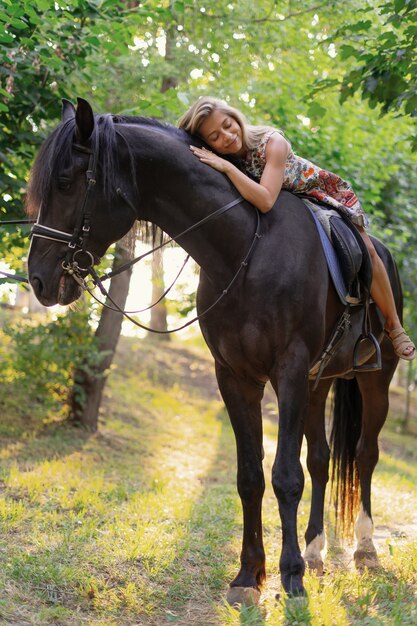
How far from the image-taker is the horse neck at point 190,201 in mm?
3656

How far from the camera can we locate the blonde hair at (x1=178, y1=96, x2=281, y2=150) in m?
3.81

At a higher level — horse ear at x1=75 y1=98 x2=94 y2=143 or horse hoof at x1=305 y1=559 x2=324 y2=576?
horse ear at x1=75 y1=98 x2=94 y2=143

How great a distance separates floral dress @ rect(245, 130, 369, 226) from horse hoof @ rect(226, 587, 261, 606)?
2205 mm

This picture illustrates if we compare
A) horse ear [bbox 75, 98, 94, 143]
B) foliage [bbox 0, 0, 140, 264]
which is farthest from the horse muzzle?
foliage [bbox 0, 0, 140, 264]

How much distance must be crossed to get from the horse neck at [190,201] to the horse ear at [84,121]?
0.80ft

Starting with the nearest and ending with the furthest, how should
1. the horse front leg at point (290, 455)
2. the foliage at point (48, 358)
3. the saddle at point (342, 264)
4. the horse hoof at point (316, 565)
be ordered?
the horse front leg at point (290, 455) < the saddle at point (342, 264) < the horse hoof at point (316, 565) < the foliage at point (48, 358)

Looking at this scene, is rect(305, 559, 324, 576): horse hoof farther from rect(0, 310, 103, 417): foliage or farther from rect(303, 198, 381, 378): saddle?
rect(0, 310, 103, 417): foliage

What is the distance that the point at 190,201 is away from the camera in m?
3.72

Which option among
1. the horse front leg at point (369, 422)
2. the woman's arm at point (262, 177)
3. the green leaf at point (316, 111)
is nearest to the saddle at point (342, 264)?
the woman's arm at point (262, 177)

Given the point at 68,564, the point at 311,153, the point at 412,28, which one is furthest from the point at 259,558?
the point at 311,153

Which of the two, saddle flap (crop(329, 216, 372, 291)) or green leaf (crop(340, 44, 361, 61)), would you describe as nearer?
→ saddle flap (crop(329, 216, 372, 291))

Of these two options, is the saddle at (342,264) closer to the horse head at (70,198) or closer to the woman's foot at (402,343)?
the woman's foot at (402,343)

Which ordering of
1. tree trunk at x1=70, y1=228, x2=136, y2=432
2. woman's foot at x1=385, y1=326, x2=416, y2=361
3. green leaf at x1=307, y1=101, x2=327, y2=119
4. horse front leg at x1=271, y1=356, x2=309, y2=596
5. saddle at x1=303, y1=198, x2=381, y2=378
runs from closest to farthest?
horse front leg at x1=271, y1=356, x2=309, y2=596 < saddle at x1=303, y1=198, x2=381, y2=378 < woman's foot at x1=385, y1=326, x2=416, y2=361 < green leaf at x1=307, y1=101, x2=327, y2=119 < tree trunk at x1=70, y1=228, x2=136, y2=432

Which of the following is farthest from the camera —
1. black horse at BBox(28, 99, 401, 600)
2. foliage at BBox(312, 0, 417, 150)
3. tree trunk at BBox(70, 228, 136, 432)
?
tree trunk at BBox(70, 228, 136, 432)
